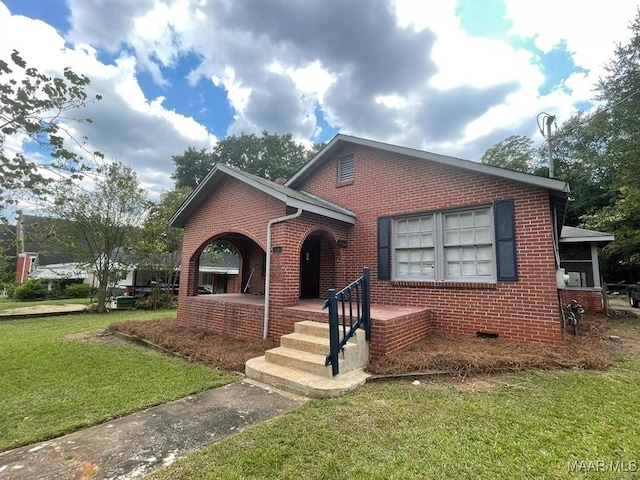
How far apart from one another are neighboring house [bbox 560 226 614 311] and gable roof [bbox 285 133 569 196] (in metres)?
7.92

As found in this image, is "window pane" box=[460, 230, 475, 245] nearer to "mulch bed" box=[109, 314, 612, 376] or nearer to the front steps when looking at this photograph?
"mulch bed" box=[109, 314, 612, 376]

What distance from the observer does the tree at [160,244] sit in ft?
51.6

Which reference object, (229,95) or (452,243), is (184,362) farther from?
(229,95)

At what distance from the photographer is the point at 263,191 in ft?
23.0

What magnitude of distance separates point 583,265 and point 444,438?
46.0ft

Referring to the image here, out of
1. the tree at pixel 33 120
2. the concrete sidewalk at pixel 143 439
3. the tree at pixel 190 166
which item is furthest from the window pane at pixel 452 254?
the tree at pixel 190 166

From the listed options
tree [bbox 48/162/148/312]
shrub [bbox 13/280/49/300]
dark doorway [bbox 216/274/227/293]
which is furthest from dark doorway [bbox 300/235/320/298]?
shrub [bbox 13/280/49/300]

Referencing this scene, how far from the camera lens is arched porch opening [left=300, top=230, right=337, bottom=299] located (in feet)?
28.1

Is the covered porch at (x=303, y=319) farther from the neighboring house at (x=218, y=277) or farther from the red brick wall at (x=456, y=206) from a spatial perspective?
the neighboring house at (x=218, y=277)

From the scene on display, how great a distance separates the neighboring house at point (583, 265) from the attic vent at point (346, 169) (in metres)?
9.23

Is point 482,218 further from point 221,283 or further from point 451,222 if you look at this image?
point 221,283

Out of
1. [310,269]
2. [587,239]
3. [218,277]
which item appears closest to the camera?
[310,269]

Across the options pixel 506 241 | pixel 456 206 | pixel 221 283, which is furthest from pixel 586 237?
pixel 221 283

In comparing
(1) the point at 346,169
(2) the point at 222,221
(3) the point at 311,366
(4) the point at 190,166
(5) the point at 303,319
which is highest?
(4) the point at 190,166
